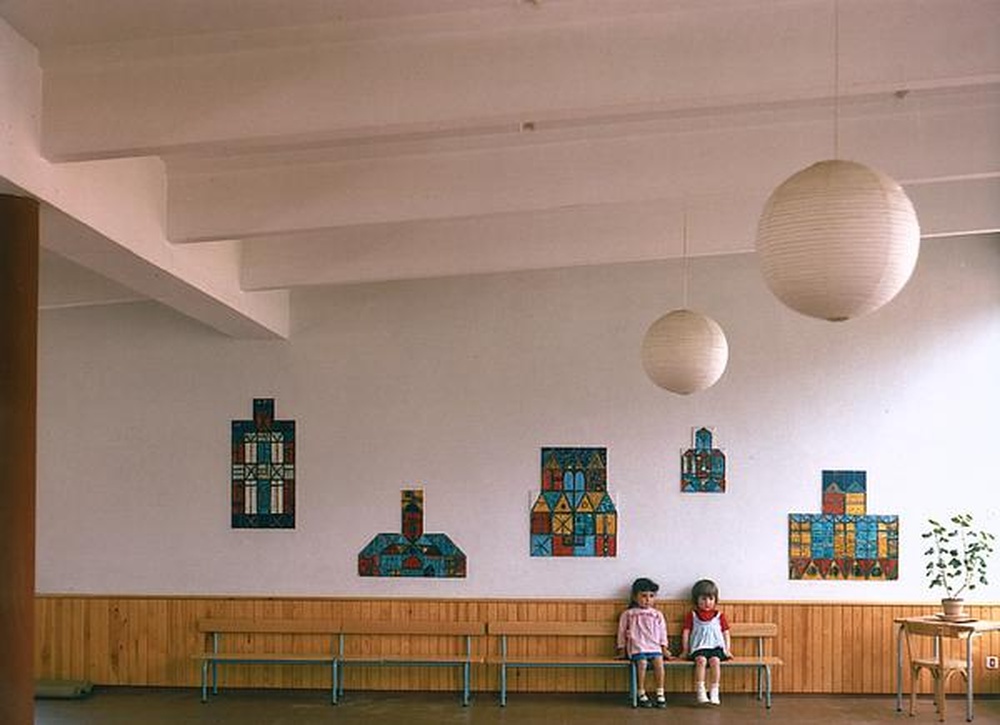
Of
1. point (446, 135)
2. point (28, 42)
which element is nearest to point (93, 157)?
point (28, 42)

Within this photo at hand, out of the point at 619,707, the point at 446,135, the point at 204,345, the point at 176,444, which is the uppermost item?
the point at 446,135

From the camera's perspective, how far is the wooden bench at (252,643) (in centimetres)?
1102

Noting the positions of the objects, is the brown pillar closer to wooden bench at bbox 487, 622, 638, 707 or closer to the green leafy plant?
wooden bench at bbox 487, 622, 638, 707

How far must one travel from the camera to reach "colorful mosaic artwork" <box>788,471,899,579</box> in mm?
11055

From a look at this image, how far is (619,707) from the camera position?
10562 millimetres

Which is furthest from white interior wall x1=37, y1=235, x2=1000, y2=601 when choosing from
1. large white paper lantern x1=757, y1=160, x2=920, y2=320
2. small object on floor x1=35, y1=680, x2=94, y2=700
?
large white paper lantern x1=757, y1=160, x2=920, y2=320

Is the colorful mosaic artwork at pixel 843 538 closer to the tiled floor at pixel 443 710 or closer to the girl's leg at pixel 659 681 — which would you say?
the tiled floor at pixel 443 710

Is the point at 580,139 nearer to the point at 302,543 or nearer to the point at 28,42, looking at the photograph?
the point at 28,42

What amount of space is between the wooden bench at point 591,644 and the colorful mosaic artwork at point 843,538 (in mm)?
618

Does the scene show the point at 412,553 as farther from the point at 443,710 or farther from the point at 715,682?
the point at 715,682

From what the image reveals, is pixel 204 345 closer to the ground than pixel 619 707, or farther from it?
farther from it

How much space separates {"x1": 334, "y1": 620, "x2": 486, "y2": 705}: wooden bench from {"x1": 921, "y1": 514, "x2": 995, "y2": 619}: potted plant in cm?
367

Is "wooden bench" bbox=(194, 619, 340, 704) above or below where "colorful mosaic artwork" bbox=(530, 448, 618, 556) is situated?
below

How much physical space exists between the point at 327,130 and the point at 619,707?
246 inches
